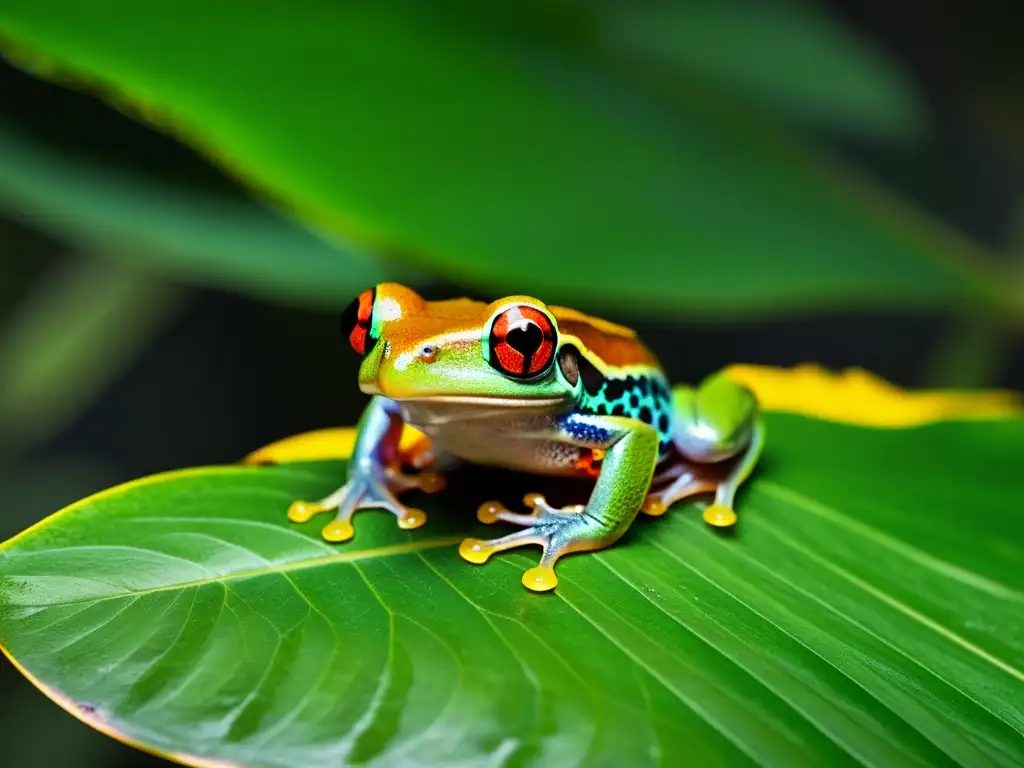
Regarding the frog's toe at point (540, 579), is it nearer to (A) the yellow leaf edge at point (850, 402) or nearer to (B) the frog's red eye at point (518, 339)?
(B) the frog's red eye at point (518, 339)

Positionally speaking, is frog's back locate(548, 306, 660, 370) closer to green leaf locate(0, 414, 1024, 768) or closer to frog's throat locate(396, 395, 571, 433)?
frog's throat locate(396, 395, 571, 433)

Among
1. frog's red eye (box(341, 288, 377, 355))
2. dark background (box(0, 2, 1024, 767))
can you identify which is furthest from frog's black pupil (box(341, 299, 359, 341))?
dark background (box(0, 2, 1024, 767))

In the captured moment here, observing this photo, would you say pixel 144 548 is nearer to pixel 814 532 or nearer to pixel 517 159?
pixel 814 532

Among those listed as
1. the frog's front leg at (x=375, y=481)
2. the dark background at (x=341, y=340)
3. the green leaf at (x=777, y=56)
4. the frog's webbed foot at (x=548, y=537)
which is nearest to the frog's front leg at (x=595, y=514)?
the frog's webbed foot at (x=548, y=537)

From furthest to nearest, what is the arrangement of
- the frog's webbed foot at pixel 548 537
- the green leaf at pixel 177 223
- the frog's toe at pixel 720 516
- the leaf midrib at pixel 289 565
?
the green leaf at pixel 177 223, the frog's toe at pixel 720 516, the frog's webbed foot at pixel 548 537, the leaf midrib at pixel 289 565

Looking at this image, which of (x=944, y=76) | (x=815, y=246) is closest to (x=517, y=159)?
(x=815, y=246)
